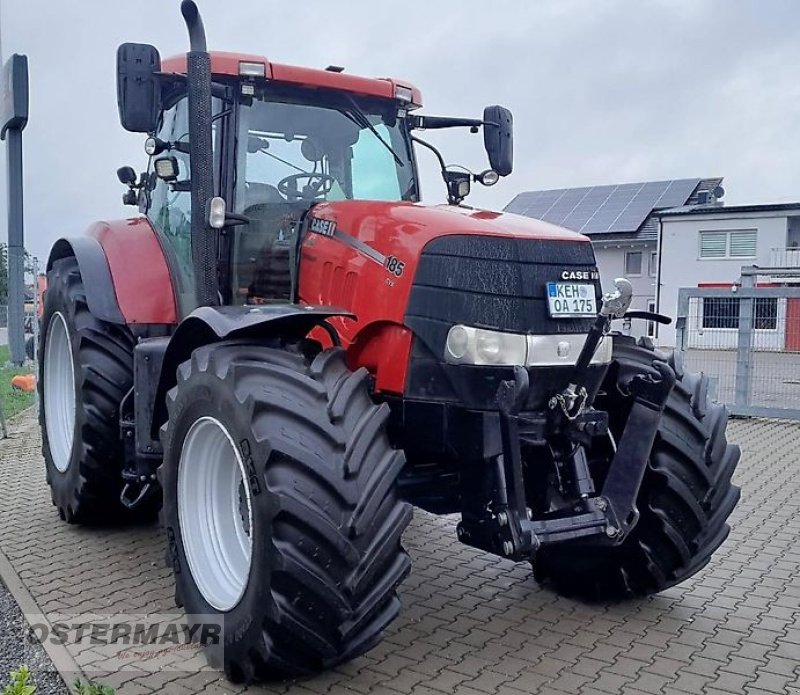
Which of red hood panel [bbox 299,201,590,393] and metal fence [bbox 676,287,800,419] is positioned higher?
red hood panel [bbox 299,201,590,393]

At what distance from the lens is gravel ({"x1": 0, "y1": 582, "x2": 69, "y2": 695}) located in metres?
3.46

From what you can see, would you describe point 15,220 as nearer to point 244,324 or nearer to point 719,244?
point 244,324

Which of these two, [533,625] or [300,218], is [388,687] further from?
[300,218]

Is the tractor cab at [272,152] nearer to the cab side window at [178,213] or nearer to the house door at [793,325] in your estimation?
the cab side window at [178,213]

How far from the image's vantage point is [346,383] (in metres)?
3.27

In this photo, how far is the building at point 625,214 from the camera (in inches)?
1190

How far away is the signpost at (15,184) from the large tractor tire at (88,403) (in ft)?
25.6

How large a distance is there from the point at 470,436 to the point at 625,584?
4.62 feet

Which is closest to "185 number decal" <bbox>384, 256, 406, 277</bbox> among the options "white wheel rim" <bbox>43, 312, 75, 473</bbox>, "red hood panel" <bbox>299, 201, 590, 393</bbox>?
"red hood panel" <bbox>299, 201, 590, 393</bbox>

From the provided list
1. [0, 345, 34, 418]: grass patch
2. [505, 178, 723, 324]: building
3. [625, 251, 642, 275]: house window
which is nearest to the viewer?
[0, 345, 34, 418]: grass patch

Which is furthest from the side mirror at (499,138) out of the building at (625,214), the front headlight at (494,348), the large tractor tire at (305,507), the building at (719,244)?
the building at (625,214)

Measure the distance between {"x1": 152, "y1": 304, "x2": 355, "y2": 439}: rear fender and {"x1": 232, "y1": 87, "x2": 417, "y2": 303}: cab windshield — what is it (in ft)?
1.50

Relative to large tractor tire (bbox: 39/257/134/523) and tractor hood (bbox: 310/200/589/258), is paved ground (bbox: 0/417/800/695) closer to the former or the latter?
large tractor tire (bbox: 39/257/134/523)

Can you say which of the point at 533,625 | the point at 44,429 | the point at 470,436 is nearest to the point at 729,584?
the point at 533,625
